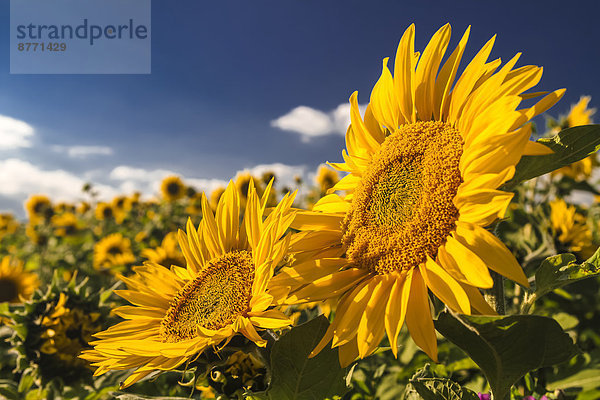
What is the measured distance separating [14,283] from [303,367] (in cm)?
415

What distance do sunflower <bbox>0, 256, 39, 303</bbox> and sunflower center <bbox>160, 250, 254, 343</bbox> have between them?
3.48 metres

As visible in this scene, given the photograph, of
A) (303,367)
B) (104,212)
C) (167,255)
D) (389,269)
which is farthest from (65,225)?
(389,269)

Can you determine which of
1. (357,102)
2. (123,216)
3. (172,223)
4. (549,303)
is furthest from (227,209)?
(123,216)

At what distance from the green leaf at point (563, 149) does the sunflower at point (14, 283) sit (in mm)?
4381

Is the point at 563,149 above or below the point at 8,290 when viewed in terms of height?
above

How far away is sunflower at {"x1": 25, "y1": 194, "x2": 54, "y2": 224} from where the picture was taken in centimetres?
970

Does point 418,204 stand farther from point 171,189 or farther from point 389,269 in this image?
point 171,189

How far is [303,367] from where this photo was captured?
105cm

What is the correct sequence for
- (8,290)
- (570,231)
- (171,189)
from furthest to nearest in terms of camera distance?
(171,189), (8,290), (570,231)

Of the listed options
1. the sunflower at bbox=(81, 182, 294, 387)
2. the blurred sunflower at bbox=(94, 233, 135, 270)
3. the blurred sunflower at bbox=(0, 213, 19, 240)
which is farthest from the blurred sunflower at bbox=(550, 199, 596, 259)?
the blurred sunflower at bbox=(0, 213, 19, 240)

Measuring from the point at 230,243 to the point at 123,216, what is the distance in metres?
9.04

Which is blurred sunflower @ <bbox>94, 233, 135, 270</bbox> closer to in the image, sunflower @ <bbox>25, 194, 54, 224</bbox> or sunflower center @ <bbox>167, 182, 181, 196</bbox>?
sunflower center @ <bbox>167, 182, 181, 196</bbox>

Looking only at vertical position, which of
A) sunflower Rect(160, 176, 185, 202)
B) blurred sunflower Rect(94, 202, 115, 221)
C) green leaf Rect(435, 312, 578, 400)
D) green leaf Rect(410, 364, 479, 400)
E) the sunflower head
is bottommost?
the sunflower head

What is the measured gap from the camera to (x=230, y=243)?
144cm
